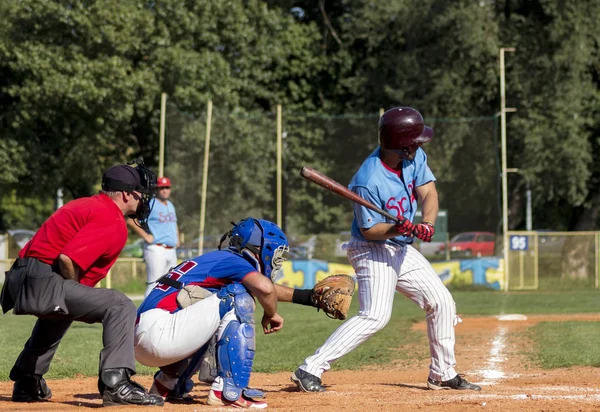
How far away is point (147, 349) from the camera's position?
5918 millimetres

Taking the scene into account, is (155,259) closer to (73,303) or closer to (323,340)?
(323,340)

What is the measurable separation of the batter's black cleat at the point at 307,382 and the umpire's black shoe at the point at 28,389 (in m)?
1.77

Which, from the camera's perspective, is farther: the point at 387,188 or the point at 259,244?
the point at 387,188

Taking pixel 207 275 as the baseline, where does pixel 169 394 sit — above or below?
below

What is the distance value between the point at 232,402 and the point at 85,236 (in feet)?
4.44

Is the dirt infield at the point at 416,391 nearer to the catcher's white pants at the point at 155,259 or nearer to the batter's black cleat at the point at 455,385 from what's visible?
the batter's black cleat at the point at 455,385

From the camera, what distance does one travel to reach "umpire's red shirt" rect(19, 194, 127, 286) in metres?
5.83

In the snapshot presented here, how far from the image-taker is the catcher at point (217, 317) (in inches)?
226

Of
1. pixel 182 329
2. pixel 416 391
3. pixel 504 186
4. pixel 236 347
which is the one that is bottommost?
pixel 416 391

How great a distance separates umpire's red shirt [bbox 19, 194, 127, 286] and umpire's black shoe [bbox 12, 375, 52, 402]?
2.93 feet

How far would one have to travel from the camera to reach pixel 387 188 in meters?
6.79

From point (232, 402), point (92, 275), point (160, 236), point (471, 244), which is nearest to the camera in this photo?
point (232, 402)

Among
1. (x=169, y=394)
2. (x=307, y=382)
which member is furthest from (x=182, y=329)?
(x=307, y=382)

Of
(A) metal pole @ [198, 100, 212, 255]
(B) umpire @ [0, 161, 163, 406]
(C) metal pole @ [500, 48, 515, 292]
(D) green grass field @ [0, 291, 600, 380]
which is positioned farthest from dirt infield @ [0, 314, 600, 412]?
(C) metal pole @ [500, 48, 515, 292]
